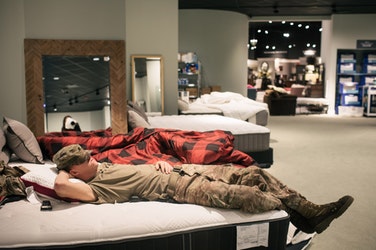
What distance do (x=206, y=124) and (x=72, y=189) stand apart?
3.51 meters

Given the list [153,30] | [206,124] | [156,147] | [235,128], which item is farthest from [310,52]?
[156,147]

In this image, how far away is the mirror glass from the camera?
5.30 m

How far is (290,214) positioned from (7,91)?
3891 mm

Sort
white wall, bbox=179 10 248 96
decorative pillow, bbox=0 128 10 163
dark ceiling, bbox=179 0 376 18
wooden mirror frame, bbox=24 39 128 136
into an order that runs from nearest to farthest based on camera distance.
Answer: decorative pillow, bbox=0 128 10 163 → wooden mirror frame, bbox=24 39 128 136 → dark ceiling, bbox=179 0 376 18 → white wall, bbox=179 10 248 96

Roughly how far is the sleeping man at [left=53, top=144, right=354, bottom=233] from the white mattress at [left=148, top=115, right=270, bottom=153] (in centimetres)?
239

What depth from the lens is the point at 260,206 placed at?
2.52 metres

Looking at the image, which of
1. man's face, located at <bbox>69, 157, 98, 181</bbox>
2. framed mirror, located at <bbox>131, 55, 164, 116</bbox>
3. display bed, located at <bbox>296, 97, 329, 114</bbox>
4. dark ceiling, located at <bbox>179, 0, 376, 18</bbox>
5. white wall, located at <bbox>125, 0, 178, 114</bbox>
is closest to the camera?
man's face, located at <bbox>69, 157, 98, 181</bbox>

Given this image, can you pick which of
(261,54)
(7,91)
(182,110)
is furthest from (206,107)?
(261,54)

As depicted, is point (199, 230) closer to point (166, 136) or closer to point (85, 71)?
point (166, 136)

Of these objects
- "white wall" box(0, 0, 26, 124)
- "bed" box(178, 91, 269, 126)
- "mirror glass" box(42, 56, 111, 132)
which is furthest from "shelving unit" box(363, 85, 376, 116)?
"white wall" box(0, 0, 26, 124)

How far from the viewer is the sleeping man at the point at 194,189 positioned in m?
2.55

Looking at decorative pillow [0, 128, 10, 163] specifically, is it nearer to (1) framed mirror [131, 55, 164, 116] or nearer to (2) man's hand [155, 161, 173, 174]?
(2) man's hand [155, 161, 173, 174]

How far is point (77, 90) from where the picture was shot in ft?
17.7

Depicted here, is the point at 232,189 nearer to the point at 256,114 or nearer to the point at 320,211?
the point at 320,211
